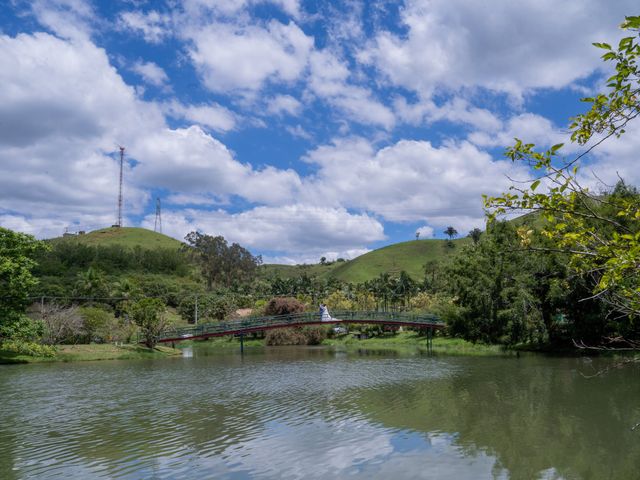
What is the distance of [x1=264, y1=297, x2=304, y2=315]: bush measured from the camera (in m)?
77.4

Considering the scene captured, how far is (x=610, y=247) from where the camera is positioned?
548 cm

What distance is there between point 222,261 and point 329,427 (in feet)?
425

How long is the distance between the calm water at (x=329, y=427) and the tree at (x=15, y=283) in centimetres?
975

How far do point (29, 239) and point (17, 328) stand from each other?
6940 millimetres

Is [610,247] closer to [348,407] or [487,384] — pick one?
[348,407]

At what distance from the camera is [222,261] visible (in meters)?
143

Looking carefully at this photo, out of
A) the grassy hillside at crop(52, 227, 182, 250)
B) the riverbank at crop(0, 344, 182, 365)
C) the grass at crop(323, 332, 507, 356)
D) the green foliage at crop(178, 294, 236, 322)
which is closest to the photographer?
the riverbank at crop(0, 344, 182, 365)

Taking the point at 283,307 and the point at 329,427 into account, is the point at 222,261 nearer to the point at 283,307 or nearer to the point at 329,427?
the point at 283,307

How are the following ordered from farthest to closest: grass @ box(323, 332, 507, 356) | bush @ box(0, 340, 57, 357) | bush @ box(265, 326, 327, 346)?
bush @ box(265, 326, 327, 346), grass @ box(323, 332, 507, 356), bush @ box(0, 340, 57, 357)

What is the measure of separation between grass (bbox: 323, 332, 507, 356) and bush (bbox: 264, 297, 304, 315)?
683cm

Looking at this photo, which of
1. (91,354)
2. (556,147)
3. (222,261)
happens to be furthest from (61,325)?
(222,261)

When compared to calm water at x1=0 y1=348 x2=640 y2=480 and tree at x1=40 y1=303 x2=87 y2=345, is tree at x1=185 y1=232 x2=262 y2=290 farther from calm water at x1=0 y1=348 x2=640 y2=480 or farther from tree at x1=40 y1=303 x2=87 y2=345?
calm water at x1=0 y1=348 x2=640 y2=480

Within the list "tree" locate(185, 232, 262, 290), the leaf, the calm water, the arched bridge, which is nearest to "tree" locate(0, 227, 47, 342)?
the calm water

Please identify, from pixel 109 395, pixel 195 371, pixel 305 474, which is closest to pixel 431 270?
pixel 195 371
